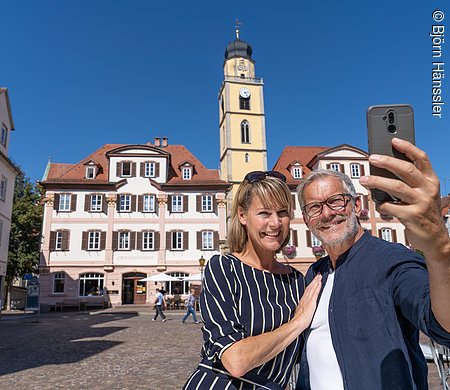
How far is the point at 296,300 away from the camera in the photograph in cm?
226

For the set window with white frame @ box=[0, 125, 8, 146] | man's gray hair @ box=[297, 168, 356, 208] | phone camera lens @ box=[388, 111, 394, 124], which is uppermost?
window with white frame @ box=[0, 125, 8, 146]

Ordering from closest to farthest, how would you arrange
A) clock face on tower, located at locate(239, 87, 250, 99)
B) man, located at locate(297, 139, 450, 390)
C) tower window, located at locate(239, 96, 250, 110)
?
man, located at locate(297, 139, 450, 390) < tower window, located at locate(239, 96, 250, 110) < clock face on tower, located at locate(239, 87, 250, 99)

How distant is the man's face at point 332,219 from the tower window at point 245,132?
39.5 m

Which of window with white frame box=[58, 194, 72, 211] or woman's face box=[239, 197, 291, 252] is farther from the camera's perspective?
window with white frame box=[58, 194, 72, 211]

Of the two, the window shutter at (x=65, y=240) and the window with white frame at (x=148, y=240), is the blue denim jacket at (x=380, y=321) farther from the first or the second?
the window shutter at (x=65, y=240)

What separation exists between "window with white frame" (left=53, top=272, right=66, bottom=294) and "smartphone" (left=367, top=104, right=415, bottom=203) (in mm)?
33947

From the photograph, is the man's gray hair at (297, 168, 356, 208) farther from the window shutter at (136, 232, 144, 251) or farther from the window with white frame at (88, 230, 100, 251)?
the window with white frame at (88, 230, 100, 251)

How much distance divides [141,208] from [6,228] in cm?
1123

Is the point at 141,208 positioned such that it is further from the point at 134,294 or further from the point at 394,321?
the point at 394,321

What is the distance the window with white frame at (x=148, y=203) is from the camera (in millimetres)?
33469

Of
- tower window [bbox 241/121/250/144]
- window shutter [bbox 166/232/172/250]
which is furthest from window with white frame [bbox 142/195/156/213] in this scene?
tower window [bbox 241/121/250/144]

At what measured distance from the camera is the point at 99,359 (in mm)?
9805

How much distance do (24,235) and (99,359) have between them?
1282 inches

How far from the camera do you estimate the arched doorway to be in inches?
1282
